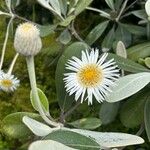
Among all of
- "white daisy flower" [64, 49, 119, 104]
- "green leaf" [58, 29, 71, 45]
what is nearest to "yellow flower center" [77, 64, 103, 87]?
"white daisy flower" [64, 49, 119, 104]

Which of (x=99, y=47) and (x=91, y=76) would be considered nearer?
(x=91, y=76)

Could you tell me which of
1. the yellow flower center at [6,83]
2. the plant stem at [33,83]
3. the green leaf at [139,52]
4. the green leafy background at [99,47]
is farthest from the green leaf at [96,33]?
the plant stem at [33,83]

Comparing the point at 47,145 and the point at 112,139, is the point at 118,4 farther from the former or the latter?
the point at 47,145

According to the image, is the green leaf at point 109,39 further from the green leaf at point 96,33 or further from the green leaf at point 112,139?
the green leaf at point 112,139

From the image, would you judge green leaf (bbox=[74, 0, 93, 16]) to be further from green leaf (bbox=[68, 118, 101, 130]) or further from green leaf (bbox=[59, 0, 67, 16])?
green leaf (bbox=[68, 118, 101, 130])

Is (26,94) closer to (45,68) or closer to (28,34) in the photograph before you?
(45,68)

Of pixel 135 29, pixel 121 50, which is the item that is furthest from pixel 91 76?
pixel 135 29
